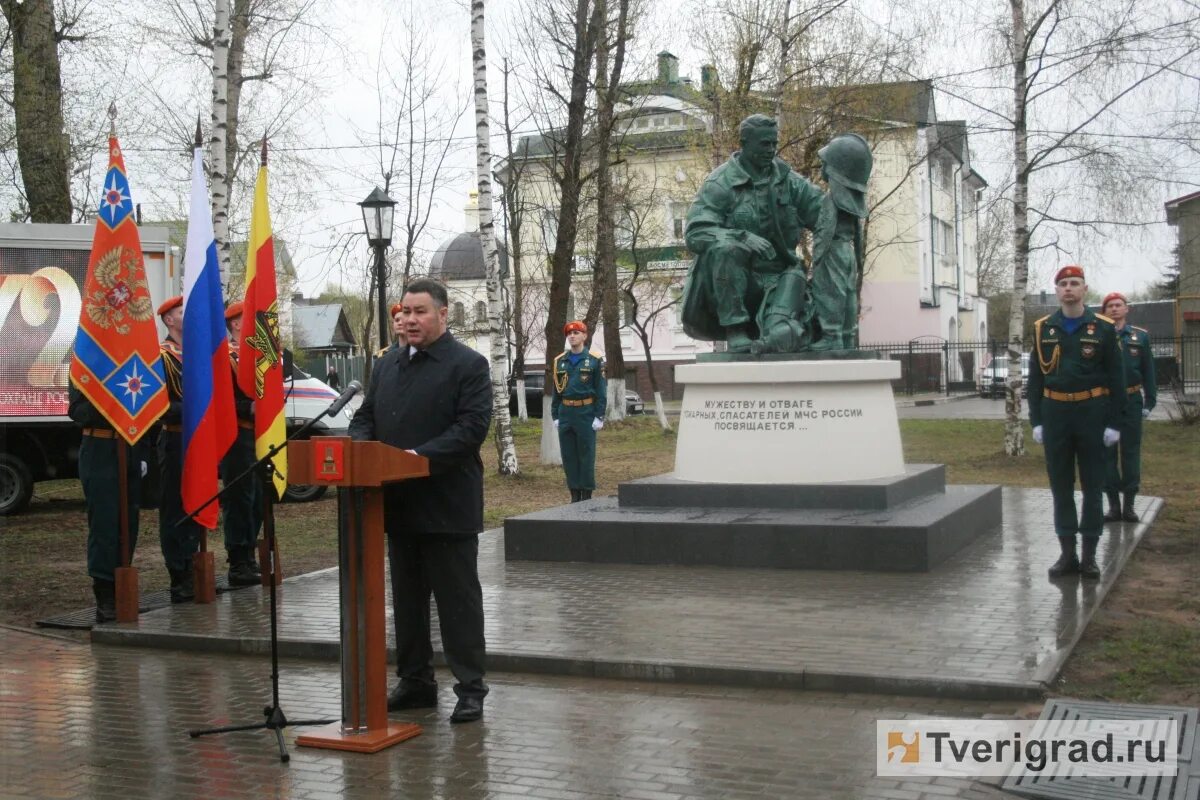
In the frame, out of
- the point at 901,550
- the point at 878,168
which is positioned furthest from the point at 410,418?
the point at 878,168

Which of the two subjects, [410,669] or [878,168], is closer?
[410,669]

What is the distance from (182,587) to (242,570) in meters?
0.72

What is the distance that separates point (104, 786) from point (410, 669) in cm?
156

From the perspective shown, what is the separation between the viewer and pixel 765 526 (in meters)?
9.91

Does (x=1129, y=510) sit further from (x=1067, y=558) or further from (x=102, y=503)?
(x=102, y=503)

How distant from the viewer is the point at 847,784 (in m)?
4.96

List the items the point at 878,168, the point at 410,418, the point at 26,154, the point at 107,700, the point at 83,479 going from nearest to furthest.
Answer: the point at 410,418 → the point at 107,700 → the point at 83,479 → the point at 26,154 → the point at 878,168

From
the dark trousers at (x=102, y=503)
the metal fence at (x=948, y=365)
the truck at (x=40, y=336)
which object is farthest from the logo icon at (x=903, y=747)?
the metal fence at (x=948, y=365)

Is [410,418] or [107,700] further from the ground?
[410,418]

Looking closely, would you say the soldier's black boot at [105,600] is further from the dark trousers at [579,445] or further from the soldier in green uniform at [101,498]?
the dark trousers at [579,445]

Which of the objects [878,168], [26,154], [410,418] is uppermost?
[878,168]

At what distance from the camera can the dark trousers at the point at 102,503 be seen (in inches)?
347

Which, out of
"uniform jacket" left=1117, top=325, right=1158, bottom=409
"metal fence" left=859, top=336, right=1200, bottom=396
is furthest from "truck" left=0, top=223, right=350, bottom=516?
"metal fence" left=859, top=336, right=1200, bottom=396

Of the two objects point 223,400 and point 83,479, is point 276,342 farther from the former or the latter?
point 83,479
